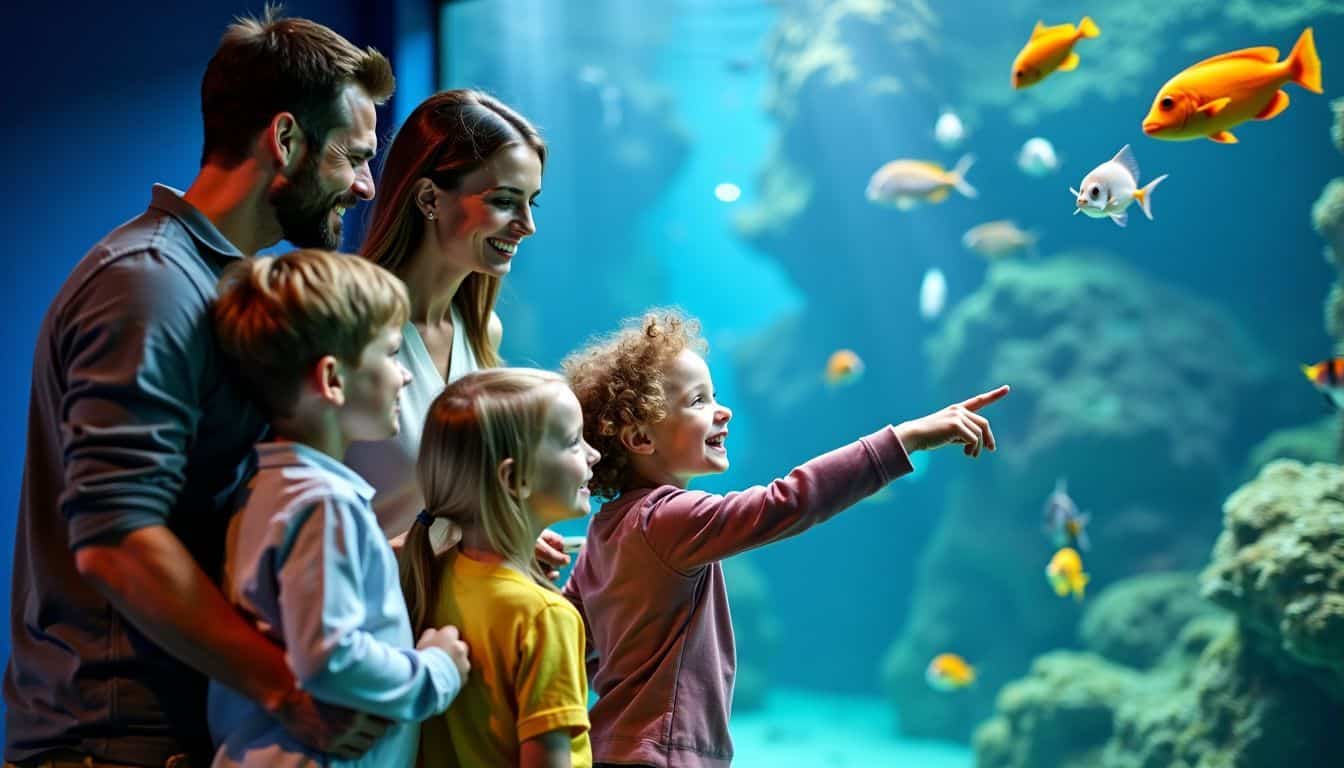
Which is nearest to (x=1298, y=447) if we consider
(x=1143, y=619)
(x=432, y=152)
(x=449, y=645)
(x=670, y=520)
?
(x=1143, y=619)

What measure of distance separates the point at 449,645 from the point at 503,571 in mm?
171

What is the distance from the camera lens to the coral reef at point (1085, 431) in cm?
1295

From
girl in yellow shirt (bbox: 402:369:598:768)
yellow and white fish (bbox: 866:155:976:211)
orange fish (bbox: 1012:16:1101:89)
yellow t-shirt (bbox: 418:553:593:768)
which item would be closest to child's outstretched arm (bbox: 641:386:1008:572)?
girl in yellow shirt (bbox: 402:369:598:768)

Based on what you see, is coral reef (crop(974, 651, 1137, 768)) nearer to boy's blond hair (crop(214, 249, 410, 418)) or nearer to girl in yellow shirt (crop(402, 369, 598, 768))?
girl in yellow shirt (crop(402, 369, 598, 768))

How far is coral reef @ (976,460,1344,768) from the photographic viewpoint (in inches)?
231

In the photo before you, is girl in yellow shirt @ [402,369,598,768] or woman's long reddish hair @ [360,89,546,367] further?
woman's long reddish hair @ [360,89,546,367]

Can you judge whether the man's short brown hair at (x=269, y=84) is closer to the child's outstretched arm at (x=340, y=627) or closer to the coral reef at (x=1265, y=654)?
the child's outstretched arm at (x=340, y=627)

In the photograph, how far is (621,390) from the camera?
2.29 m

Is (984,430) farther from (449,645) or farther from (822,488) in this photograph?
(449,645)

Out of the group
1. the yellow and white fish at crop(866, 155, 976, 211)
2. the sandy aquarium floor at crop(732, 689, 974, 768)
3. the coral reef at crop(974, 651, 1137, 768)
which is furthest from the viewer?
the sandy aquarium floor at crop(732, 689, 974, 768)

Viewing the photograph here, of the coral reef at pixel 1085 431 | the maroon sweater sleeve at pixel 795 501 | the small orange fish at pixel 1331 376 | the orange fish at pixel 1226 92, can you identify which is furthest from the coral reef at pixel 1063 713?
the maroon sweater sleeve at pixel 795 501

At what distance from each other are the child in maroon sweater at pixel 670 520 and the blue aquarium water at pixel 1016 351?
3.11 metres

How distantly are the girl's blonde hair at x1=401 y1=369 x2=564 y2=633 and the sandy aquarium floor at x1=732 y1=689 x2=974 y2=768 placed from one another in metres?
12.0

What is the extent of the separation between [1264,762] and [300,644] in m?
7.48
